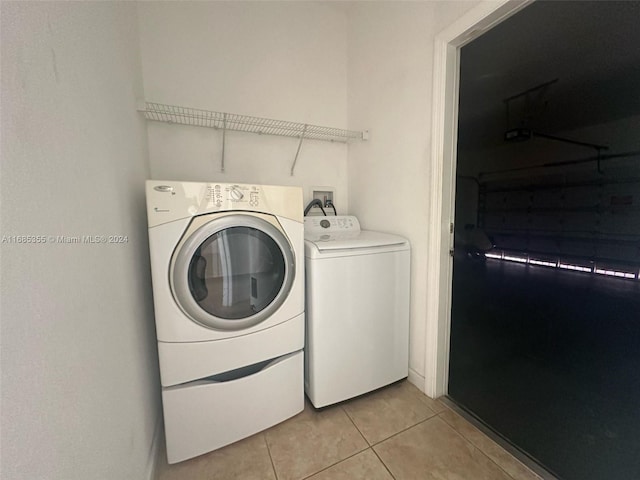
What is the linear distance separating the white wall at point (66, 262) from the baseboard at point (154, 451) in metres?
0.07

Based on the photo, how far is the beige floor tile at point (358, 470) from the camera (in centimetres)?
101

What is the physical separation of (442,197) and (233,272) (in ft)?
3.83

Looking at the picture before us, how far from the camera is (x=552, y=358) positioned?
1.13 m

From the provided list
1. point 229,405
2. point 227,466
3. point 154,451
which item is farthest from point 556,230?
point 154,451

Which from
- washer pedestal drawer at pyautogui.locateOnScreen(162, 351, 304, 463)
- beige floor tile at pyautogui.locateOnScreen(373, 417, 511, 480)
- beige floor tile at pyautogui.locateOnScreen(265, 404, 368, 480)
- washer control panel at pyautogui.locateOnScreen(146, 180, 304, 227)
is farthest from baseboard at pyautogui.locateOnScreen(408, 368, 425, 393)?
washer control panel at pyautogui.locateOnScreen(146, 180, 304, 227)

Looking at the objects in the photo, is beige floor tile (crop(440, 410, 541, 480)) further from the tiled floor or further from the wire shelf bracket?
the wire shelf bracket

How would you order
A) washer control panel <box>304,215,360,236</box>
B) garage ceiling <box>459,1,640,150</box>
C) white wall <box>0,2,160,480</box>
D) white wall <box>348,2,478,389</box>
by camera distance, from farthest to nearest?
washer control panel <box>304,215,360,236</box> < white wall <box>348,2,478,389</box> < garage ceiling <box>459,1,640,150</box> < white wall <box>0,2,160,480</box>

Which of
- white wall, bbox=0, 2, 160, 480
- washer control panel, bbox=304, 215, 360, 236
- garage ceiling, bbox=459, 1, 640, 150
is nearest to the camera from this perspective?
white wall, bbox=0, 2, 160, 480

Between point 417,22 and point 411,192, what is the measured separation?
38.2 inches

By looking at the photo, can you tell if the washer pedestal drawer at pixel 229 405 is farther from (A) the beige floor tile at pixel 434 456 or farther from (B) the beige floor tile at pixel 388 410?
(A) the beige floor tile at pixel 434 456

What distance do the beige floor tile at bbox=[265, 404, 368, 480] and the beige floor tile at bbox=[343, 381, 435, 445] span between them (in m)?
0.07

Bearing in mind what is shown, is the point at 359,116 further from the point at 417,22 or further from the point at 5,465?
the point at 5,465

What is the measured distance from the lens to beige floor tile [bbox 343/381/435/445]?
1.24 metres

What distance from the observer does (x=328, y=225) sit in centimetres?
170
